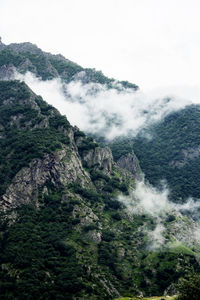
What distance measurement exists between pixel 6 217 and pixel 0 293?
4459cm

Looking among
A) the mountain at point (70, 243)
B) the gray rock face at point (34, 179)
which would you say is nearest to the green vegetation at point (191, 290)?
the mountain at point (70, 243)

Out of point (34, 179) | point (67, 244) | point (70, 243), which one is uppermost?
point (34, 179)

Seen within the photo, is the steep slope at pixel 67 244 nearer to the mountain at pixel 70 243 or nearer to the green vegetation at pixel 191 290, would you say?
the mountain at pixel 70 243

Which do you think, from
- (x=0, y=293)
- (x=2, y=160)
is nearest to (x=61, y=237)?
(x=0, y=293)

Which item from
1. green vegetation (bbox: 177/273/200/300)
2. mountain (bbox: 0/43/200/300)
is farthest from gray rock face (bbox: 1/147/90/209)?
green vegetation (bbox: 177/273/200/300)

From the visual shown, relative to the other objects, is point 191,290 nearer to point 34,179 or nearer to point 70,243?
point 70,243

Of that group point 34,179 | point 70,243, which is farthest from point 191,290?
point 34,179

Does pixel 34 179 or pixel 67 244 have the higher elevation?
pixel 34 179

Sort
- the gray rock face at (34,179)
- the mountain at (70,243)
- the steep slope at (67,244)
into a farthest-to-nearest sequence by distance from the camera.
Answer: the gray rock face at (34,179) → the mountain at (70,243) → the steep slope at (67,244)

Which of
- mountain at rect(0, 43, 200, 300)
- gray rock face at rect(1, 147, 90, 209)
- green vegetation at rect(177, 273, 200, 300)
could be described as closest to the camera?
green vegetation at rect(177, 273, 200, 300)

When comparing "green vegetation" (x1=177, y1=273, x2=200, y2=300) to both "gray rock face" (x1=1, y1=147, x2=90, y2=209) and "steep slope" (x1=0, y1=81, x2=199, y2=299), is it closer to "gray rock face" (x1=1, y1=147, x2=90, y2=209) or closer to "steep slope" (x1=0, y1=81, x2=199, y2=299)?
"steep slope" (x1=0, y1=81, x2=199, y2=299)

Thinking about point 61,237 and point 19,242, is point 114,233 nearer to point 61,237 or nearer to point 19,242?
→ point 61,237

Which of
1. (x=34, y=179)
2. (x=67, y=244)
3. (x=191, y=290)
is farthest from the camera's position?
(x=34, y=179)

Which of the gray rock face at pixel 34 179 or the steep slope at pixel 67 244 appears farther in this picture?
the gray rock face at pixel 34 179
